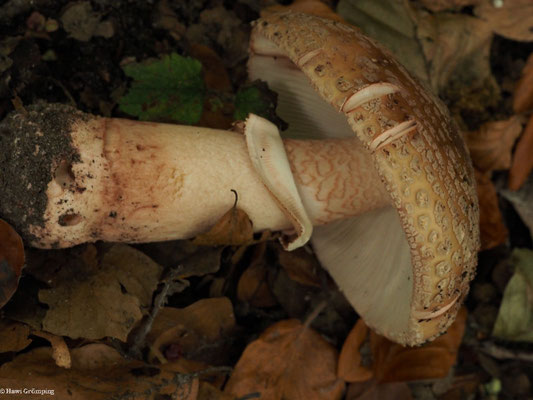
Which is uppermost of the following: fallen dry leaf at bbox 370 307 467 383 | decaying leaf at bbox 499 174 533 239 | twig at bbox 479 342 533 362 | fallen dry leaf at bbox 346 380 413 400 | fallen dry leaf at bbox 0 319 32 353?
fallen dry leaf at bbox 0 319 32 353

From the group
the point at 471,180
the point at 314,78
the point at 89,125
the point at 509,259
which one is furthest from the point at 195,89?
the point at 509,259

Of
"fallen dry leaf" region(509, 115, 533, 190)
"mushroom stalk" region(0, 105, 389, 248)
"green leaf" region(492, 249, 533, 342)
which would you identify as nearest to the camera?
"mushroom stalk" region(0, 105, 389, 248)

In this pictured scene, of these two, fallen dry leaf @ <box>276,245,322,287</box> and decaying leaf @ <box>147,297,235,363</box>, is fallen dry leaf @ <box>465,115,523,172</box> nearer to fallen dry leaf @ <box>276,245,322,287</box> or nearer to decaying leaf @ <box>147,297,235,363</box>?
fallen dry leaf @ <box>276,245,322,287</box>

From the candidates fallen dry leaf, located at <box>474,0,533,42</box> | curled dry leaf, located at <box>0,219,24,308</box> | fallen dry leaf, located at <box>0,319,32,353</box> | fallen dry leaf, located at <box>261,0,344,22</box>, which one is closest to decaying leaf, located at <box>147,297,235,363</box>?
fallen dry leaf, located at <box>0,319,32,353</box>

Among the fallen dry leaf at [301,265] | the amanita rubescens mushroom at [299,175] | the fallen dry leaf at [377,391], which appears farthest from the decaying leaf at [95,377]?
the fallen dry leaf at [377,391]

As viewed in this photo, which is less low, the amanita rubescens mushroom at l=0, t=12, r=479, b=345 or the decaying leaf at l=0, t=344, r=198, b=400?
the amanita rubescens mushroom at l=0, t=12, r=479, b=345

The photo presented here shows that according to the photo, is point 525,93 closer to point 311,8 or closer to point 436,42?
point 436,42

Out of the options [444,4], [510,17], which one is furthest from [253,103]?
[510,17]
